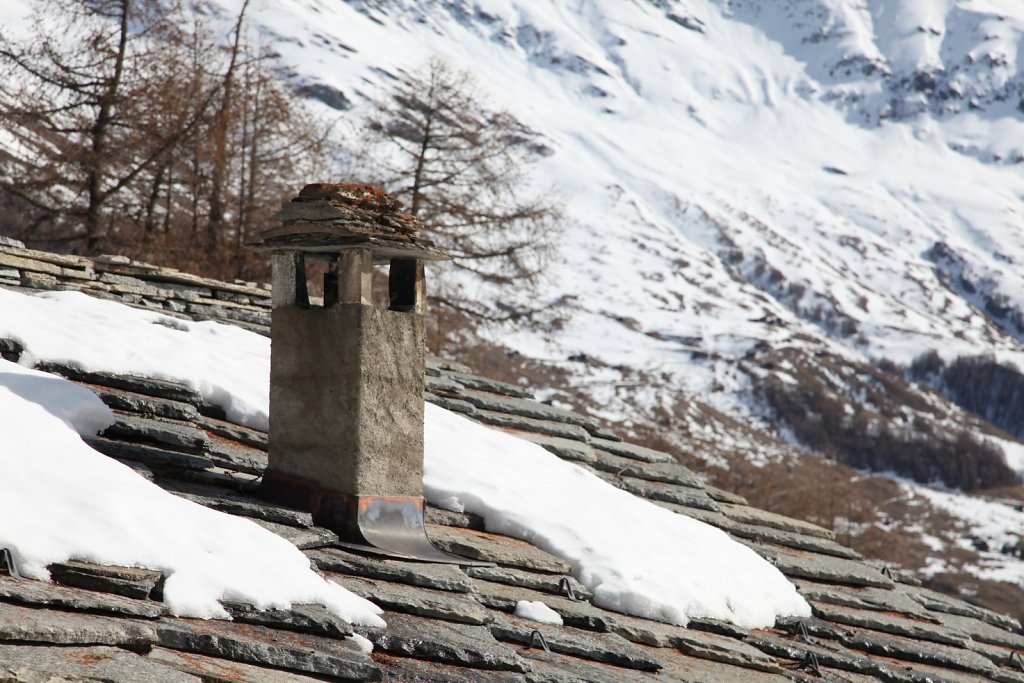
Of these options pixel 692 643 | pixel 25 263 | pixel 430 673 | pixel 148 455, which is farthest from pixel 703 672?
pixel 25 263

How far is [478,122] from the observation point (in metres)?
21.9

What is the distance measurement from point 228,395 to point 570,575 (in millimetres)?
1811

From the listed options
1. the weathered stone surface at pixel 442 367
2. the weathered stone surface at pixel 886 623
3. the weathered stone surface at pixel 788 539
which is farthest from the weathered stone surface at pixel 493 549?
the weathered stone surface at pixel 442 367

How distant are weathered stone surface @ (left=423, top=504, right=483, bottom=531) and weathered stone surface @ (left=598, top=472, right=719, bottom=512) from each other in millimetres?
1819

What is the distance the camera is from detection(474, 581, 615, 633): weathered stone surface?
486 cm

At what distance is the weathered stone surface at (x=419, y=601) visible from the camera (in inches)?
164

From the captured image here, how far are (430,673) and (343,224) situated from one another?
1819 millimetres

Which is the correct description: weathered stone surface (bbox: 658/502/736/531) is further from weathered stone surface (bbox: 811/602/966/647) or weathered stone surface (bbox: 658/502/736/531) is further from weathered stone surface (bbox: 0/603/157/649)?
weathered stone surface (bbox: 0/603/157/649)

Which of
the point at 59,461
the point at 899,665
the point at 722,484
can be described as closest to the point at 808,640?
the point at 899,665

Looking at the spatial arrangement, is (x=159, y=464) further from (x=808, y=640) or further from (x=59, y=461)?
(x=808, y=640)

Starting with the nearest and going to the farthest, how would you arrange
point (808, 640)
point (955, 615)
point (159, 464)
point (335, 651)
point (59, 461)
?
point (335, 651), point (59, 461), point (159, 464), point (808, 640), point (955, 615)

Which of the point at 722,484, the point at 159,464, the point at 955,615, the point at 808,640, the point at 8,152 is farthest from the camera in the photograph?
the point at 722,484

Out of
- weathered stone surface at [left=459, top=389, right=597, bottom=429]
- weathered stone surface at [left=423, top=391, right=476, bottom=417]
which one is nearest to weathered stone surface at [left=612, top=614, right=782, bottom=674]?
weathered stone surface at [left=423, top=391, right=476, bottom=417]

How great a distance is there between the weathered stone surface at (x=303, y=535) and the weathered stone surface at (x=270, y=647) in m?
0.72
